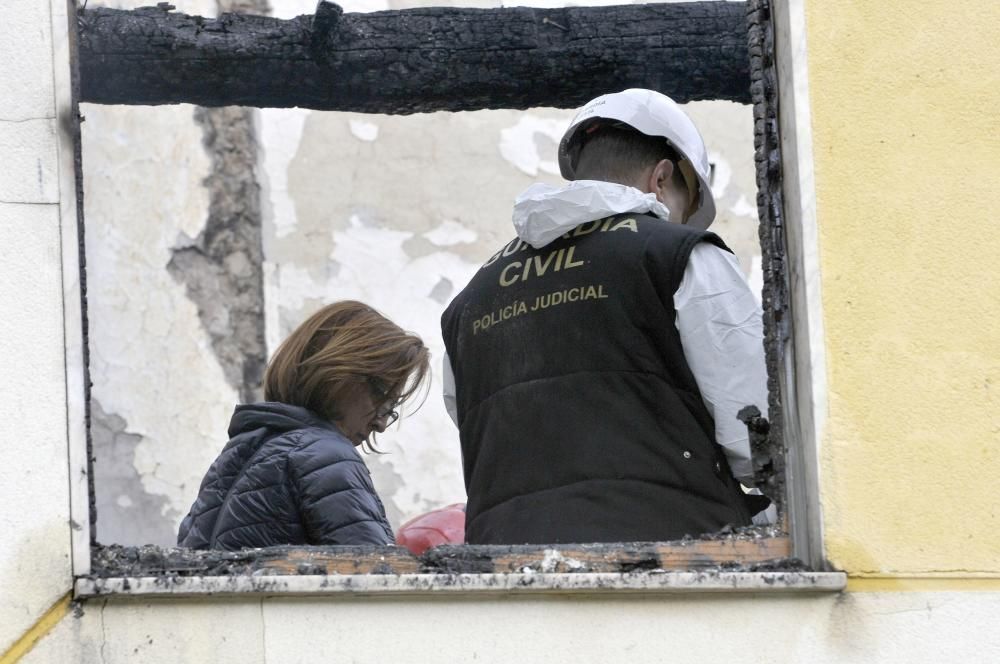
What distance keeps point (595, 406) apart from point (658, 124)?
0.68 metres

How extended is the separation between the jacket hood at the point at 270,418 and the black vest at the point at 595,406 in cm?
65

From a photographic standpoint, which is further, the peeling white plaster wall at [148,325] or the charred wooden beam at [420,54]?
the peeling white plaster wall at [148,325]

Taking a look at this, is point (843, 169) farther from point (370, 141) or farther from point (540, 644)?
point (370, 141)

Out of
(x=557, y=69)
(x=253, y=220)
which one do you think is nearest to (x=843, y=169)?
(x=557, y=69)

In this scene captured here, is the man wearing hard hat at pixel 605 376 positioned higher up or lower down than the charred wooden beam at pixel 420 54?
lower down

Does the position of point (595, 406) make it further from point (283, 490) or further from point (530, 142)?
point (530, 142)

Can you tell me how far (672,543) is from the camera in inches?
113

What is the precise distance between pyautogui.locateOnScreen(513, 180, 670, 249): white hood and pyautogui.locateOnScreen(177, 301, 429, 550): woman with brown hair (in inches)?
30.6

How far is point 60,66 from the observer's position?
2963 millimetres

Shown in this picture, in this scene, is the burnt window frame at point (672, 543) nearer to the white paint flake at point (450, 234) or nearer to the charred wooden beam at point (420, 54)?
the charred wooden beam at point (420, 54)

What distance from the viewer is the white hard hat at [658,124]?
3.69 m

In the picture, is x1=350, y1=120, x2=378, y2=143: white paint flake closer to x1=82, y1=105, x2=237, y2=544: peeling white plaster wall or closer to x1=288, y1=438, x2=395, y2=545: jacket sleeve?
x1=82, y1=105, x2=237, y2=544: peeling white plaster wall

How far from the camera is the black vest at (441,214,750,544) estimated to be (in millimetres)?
3205

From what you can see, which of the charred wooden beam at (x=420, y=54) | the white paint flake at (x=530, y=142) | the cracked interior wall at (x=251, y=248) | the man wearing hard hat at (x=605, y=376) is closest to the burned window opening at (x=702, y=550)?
the man wearing hard hat at (x=605, y=376)
